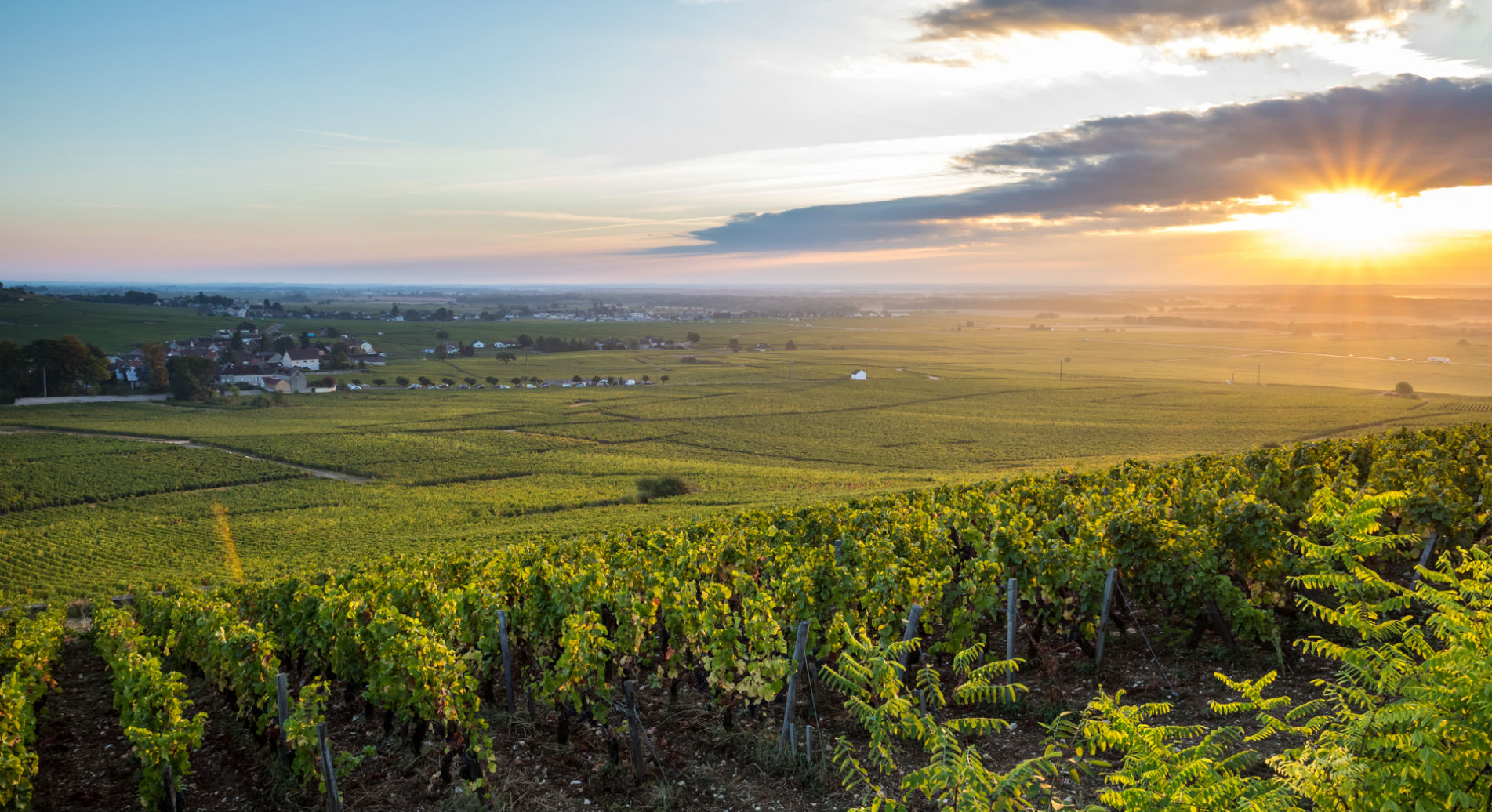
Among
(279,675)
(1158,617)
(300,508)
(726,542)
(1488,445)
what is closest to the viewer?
(279,675)

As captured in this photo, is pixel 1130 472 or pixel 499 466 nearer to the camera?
pixel 1130 472

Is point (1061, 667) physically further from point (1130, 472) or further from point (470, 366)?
point (470, 366)

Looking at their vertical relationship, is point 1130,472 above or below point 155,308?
below

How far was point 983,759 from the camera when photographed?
9.01 metres

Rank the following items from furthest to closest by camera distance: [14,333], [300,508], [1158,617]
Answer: [14,333], [300,508], [1158,617]

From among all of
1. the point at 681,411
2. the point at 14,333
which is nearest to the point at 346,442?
the point at 681,411

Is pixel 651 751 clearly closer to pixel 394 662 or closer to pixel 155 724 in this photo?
pixel 394 662

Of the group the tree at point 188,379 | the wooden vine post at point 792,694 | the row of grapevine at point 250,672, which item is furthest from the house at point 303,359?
the wooden vine post at point 792,694

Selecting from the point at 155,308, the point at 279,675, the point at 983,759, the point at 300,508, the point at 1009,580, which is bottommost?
the point at 300,508

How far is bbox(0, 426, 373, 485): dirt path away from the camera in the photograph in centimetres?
5950

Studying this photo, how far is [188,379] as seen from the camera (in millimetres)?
99000

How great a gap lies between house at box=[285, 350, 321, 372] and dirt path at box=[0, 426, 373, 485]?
55.5 meters

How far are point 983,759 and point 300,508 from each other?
5095cm

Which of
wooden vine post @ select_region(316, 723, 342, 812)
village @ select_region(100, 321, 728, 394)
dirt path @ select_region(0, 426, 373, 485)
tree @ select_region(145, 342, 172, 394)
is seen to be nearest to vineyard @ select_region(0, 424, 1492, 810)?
wooden vine post @ select_region(316, 723, 342, 812)
